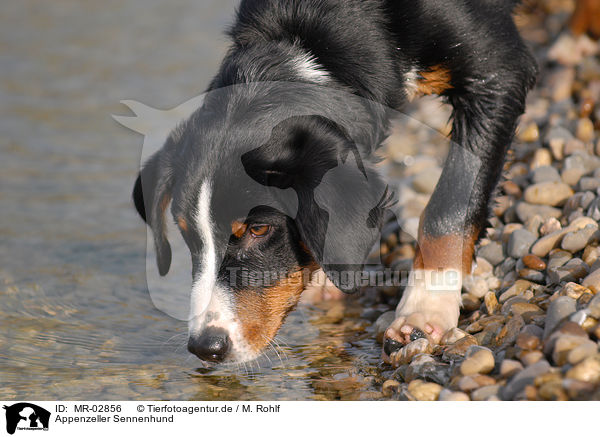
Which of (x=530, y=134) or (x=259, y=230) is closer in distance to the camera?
(x=259, y=230)

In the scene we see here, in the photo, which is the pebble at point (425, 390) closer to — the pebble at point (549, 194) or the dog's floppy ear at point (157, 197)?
the dog's floppy ear at point (157, 197)

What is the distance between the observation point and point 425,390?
3.00 m

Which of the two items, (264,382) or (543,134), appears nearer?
(264,382)

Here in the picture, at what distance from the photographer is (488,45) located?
3.90 metres

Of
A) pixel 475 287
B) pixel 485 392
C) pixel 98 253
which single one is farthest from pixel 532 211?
pixel 98 253

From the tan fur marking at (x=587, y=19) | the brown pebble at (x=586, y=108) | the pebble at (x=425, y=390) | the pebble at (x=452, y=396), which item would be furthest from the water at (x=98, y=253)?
the tan fur marking at (x=587, y=19)

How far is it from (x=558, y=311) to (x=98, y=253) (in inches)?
109

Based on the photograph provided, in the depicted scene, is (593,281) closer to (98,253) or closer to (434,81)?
(434,81)

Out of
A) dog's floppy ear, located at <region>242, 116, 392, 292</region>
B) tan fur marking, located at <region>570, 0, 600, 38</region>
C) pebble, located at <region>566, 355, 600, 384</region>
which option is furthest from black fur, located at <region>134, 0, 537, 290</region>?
tan fur marking, located at <region>570, 0, 600, 38</region>

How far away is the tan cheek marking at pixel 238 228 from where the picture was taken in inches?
131
